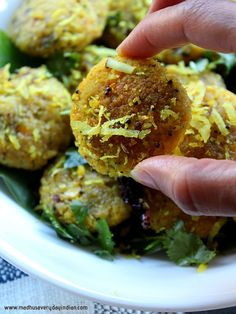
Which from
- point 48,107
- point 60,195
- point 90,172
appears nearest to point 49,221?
point 60,195

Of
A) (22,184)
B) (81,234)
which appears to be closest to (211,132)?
(81,234)

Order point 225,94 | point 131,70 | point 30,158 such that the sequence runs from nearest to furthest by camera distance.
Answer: point 131,70
point 225,94
point 30,158

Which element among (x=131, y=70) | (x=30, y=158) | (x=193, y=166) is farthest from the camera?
(x=30, y=158)

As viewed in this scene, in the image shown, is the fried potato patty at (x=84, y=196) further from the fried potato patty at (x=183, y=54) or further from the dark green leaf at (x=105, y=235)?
the fried potato patty at (x=183, y=54)

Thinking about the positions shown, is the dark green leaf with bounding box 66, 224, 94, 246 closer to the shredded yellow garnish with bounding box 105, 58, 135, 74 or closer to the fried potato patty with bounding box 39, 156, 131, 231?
the fried potato patty with bounding box 39, 156, 131, 231

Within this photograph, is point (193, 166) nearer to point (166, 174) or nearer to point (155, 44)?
point (166, 174)

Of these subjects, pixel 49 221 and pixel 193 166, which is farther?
pixel 49 221

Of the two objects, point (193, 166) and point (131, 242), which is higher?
point (193, 166)

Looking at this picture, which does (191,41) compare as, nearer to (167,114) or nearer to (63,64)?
(167,114)
